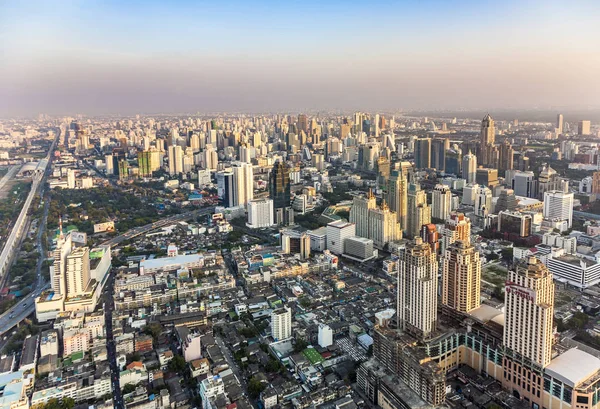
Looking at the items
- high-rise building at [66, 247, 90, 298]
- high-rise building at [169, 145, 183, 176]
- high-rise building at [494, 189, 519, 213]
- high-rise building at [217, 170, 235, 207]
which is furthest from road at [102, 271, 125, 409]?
high-rise building at [169, 145, 183, 176]

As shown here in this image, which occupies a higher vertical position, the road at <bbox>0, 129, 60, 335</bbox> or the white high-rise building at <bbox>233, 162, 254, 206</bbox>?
the white high-rise building at <bbox>233, 162, 254, 206</bbox>

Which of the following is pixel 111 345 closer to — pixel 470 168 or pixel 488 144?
pixel 470 168

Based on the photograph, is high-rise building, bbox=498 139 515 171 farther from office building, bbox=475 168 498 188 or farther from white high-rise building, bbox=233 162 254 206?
white high-rise building, bbox=233 162 254 206

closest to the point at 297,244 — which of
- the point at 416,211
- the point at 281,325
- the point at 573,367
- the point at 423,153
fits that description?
the point at 416,211

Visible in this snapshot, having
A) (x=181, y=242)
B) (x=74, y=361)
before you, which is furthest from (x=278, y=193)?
(x=74, y=361)

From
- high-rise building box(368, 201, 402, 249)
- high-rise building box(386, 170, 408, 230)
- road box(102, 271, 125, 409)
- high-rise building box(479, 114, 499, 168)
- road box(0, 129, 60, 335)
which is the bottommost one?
road box(102, 271, 125, 409)

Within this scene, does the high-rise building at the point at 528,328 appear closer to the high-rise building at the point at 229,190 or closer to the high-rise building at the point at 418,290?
the high-rise building at the point at 418,290
